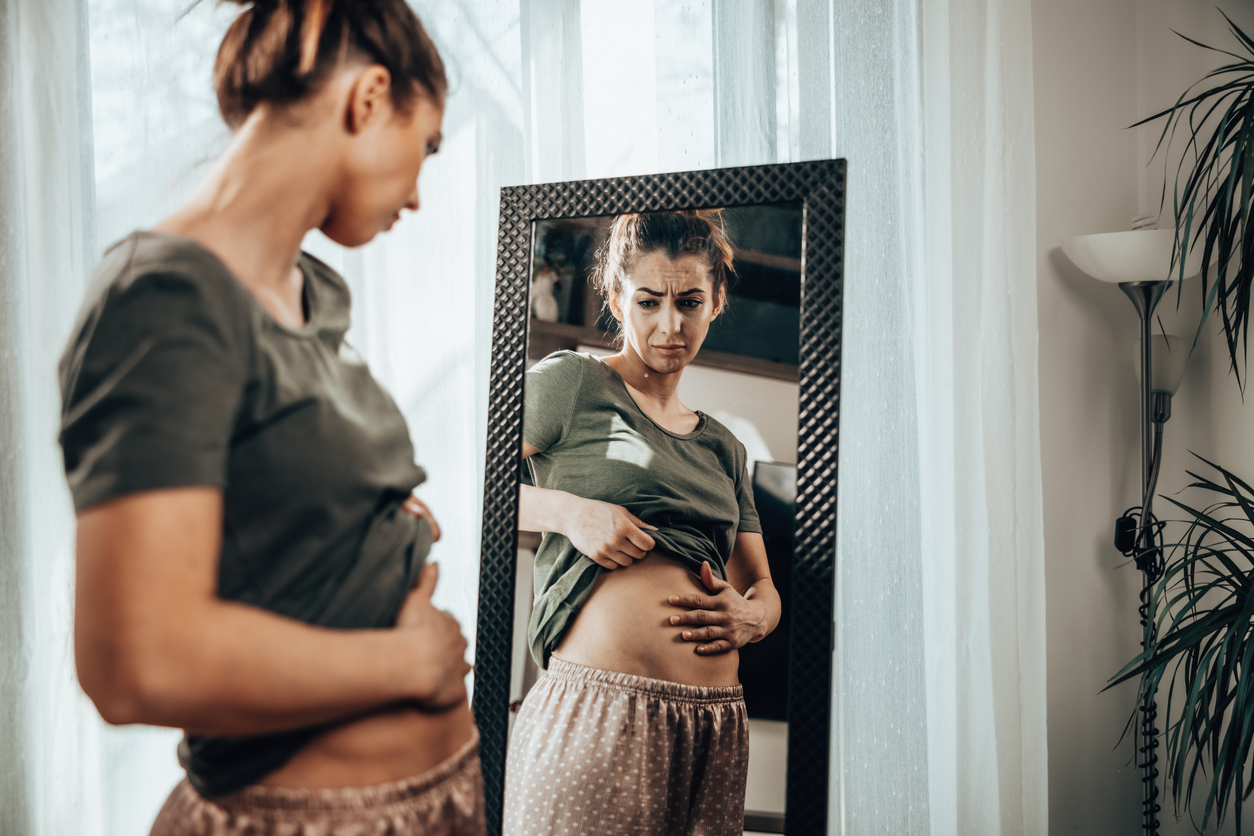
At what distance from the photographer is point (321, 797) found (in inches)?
28.9

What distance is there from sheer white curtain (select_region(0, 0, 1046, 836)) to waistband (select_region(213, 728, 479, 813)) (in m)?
1.19

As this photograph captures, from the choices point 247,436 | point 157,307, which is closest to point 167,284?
point 157,307

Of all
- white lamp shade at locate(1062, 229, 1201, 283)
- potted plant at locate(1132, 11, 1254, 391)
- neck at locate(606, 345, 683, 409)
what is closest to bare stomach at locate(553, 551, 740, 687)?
neck at locate(606, 345, 683, 409)

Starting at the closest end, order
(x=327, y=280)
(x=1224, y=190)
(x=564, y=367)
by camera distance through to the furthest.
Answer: (x=327, y=280) → (x=564, y=367) → (x=1224, y=190)

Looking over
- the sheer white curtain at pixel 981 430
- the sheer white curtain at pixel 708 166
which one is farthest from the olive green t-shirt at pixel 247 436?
the sheer white curtain at pixel 981 430

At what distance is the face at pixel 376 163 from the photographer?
75 centimetres

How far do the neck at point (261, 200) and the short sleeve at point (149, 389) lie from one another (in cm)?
7

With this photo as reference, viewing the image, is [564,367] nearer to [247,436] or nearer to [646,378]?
[646,378]

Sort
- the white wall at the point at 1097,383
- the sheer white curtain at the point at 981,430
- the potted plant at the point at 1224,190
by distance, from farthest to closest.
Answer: the white wall at the point at 1097,383 → the sheer white curtain at the point at 981,430 → the potted plant at the point at 1224,190

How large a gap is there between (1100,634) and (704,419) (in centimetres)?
142

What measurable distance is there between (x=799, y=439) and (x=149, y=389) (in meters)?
0.88

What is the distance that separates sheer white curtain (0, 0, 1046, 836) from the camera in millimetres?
1794

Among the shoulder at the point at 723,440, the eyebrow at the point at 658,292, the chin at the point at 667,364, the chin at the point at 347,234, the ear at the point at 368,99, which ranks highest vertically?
the ear at the point at 368,99

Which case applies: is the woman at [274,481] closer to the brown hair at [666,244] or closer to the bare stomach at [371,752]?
the bare stomach at [371,752]
